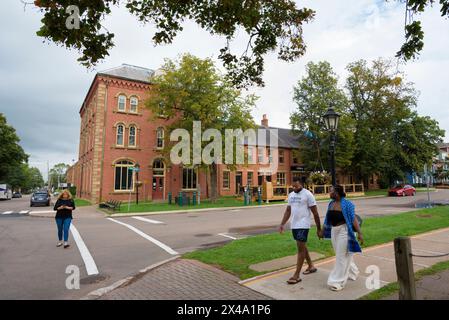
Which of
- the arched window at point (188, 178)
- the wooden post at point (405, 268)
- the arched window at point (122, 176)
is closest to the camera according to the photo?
the wooden post at point (405, 268)

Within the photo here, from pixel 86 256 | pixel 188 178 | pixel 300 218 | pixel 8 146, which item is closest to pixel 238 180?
pixel 188 178

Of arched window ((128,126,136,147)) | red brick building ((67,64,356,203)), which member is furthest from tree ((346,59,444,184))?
arched window ((128,126,136,147))

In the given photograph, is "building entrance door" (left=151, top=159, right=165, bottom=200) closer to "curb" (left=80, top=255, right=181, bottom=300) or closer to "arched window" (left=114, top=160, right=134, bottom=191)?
"arched window" (left=114, top=160, right=134, bottom=191)

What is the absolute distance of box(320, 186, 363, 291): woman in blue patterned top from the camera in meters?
4.46

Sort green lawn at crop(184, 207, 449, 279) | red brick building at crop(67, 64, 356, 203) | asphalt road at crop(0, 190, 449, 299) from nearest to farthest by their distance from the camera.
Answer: asphalt road at crop(0, 190, 449, 299), green lawn at crop(184, 207, 449, 279), red brick building at crop(67, 64, 356, 203)

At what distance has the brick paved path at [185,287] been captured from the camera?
4.45 m

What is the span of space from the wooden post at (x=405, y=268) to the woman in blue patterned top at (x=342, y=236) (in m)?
0.73

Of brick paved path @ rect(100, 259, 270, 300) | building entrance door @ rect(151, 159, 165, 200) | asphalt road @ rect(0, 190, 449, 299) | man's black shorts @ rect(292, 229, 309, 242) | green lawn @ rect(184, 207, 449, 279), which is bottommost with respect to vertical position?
asphalt road @ rect(0, 190, 449, 299)

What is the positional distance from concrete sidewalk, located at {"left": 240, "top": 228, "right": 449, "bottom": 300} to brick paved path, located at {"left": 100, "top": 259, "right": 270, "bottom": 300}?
1.04 feet

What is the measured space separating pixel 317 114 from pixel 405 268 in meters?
35.9

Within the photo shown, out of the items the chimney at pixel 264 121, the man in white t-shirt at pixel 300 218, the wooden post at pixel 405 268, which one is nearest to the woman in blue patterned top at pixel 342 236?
the man in white t-shirt at pixel 300 218

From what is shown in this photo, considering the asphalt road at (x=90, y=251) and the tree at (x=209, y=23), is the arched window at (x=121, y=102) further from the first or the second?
the tree at (x=209, y=23)

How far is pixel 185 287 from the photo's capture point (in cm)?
490
